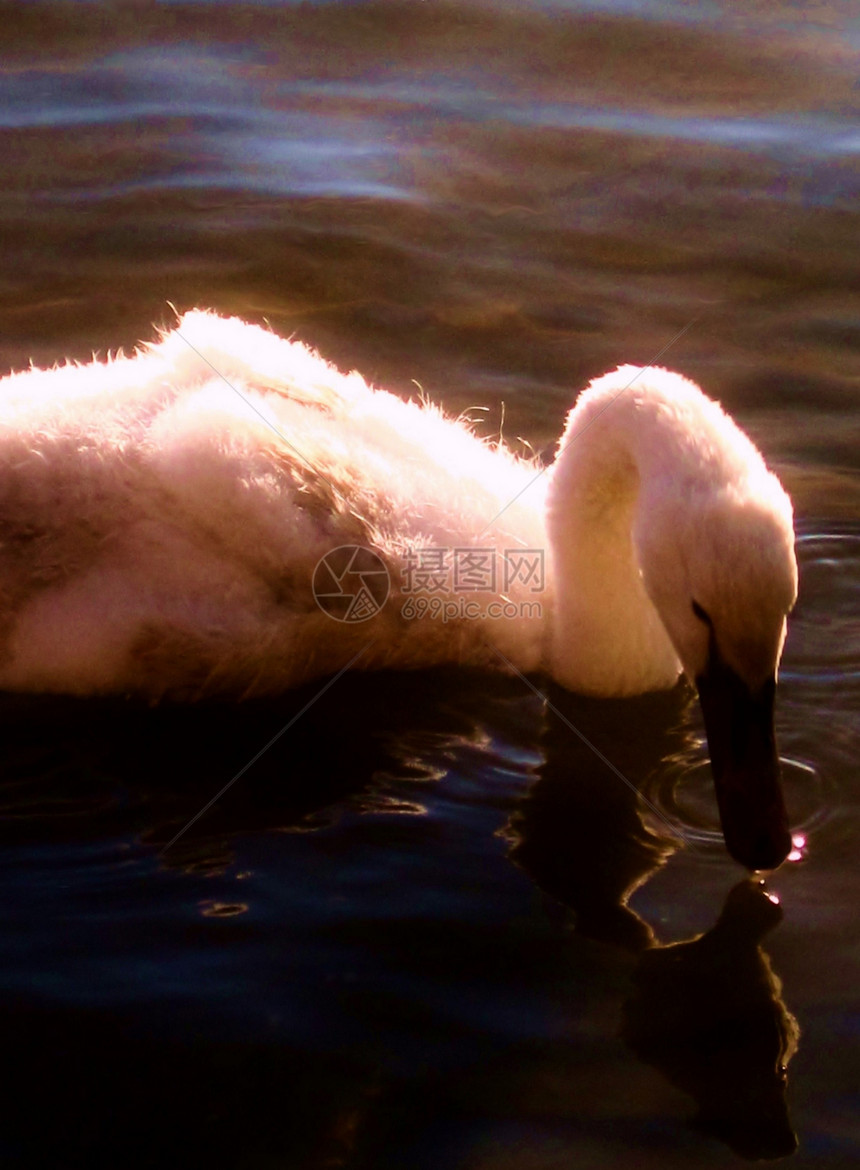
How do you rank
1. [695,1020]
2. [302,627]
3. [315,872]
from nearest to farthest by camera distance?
[695,1020] < [315,872] < [302,627]

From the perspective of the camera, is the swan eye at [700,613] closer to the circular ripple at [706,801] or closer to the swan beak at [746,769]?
the swan beak at [746,769]

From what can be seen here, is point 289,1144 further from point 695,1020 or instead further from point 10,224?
point 10,224

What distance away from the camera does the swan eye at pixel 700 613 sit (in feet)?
13.7

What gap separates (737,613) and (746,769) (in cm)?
40

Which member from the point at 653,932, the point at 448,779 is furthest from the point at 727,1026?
the point at 448,779

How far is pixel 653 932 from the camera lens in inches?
157

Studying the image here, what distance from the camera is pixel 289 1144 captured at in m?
3.35

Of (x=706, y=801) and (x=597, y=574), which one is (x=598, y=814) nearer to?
(x=706, y=801)

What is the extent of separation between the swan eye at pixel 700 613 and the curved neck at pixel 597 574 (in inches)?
22.1

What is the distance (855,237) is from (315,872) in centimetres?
466

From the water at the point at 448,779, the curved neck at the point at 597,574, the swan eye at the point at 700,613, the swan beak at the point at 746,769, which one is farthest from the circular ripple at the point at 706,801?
the swan eye at the point at 700,613

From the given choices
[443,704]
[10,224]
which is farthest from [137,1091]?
[10,224]

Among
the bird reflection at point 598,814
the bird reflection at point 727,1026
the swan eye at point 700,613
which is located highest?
the swan eye at point 700,613

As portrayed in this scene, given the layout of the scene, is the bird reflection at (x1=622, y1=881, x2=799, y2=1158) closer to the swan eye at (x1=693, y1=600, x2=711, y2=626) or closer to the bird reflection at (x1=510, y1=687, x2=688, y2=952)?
the bird reflection at (x1=510, y1=687, x2=688, y2=952)
